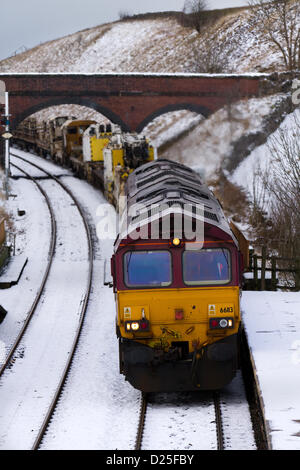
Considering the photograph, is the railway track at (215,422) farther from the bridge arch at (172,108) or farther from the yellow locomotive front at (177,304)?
the bridge arch at (172,108)

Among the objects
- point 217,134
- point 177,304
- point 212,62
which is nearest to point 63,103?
point 217,134

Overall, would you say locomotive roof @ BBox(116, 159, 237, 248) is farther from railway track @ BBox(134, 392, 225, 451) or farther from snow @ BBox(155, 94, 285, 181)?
snow @ BBox(155, 94, 285, 181)

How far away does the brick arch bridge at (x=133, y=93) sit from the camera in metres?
49.4

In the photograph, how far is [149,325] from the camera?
39.5ft

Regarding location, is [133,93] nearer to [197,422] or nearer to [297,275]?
[297,275]

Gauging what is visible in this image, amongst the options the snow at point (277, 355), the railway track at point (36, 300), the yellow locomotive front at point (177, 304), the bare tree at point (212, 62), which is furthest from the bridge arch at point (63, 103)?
the yellow locomotive front at point (177, 304)

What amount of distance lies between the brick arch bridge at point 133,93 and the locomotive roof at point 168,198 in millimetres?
33564

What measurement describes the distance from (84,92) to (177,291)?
39999mm

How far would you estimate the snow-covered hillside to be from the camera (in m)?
71.2

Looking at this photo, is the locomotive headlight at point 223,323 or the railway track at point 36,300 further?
the railway track at point 36,300

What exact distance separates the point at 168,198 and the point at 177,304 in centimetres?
219

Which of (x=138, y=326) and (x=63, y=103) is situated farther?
(x=63, y=103)

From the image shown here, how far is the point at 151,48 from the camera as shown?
298ft

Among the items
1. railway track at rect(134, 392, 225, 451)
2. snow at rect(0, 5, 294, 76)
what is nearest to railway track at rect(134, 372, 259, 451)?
railway track at rect(134, 392, 225, 451)
